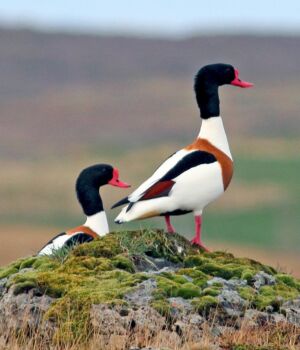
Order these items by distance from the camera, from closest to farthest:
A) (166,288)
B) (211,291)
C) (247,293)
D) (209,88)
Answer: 1. (166,288)
2. (211,291)
3. (247,293)
4. (209,88)

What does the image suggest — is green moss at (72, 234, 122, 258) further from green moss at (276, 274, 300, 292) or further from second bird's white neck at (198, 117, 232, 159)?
second bird's white neck at (198, 117, 232, 159)

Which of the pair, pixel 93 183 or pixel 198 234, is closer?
pixel 198 234

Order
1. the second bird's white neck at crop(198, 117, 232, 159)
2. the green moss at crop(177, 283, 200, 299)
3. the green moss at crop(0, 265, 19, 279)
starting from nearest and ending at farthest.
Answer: the green moss at crop(177, 283, 200, 299) < the green moss at crop(0, 265, 19, 279) < the second bird's white neck at crop(198, 117, 232, 159)

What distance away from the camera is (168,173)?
14.2 metres

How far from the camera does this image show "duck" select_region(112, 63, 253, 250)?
14.1 m

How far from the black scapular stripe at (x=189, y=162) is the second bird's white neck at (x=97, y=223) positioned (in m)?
2.42

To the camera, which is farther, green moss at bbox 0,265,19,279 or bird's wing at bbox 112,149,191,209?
bird's wing at bbox 112,149,191,209

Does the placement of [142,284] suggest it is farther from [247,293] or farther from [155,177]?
[155,177]

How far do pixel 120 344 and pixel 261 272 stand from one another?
2453 millimetres

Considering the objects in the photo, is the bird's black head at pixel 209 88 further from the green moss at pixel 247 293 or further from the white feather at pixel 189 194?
the green moss at pixel 247 293

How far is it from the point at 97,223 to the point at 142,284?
4001 mm

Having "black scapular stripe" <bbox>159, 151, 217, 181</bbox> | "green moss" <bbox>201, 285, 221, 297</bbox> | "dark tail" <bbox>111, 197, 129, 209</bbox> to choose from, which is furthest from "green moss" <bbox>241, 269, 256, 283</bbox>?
"dark tail" <bbox>111, 197, 129, 209</bbox>

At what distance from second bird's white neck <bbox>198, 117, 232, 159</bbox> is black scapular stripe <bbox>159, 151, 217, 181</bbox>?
0.26 m

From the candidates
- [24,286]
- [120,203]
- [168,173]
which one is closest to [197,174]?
[168,173]
